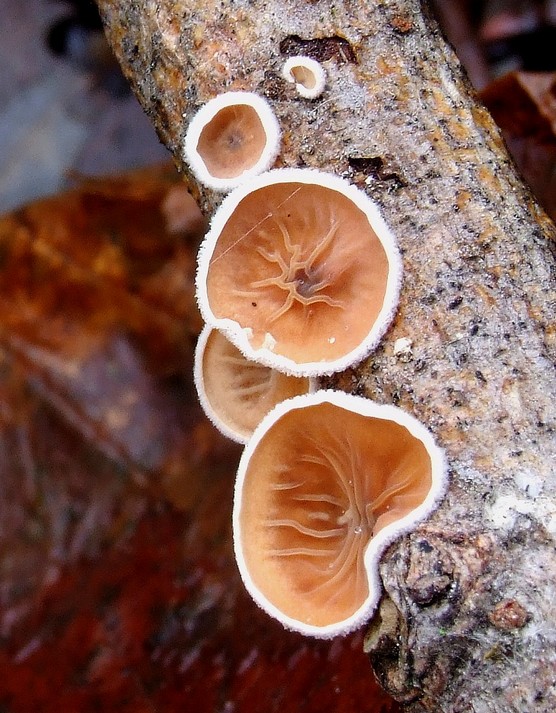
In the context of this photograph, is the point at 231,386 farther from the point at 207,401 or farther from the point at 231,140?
the point at 231,140

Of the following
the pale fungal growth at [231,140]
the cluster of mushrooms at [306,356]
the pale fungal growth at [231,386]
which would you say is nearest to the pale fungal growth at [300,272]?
the cluster of mushrooms at [306,356]

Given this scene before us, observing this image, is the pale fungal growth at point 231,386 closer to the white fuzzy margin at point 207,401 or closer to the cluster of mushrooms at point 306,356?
the white fuzzy margin at point 207,401

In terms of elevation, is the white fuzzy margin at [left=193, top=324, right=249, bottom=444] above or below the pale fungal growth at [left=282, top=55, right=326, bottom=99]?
below

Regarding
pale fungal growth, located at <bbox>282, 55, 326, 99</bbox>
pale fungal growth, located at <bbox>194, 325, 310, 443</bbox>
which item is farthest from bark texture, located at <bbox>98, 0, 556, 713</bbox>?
pale fungal growth, located at <bbox>194, 325, 310, 443</bbox>

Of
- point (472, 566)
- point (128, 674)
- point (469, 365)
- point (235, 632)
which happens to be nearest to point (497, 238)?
point (469, 365)

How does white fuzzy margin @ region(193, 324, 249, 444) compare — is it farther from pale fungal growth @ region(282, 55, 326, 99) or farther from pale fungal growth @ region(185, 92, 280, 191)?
pale fungal growth @ region(282, 55, 326, 99)
